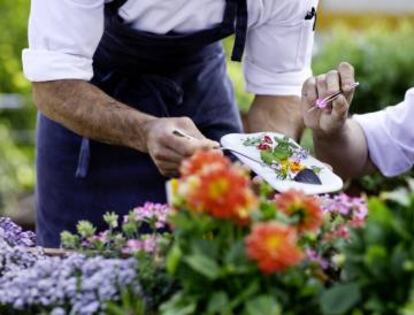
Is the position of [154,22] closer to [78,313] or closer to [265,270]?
[78,313]

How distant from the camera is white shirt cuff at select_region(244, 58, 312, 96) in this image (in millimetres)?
2709

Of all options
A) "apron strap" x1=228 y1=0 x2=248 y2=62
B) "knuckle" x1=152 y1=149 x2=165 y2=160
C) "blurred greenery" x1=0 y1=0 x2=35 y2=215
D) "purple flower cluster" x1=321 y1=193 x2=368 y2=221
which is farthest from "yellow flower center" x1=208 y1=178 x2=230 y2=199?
"blurred greenery" x1=0 y1=0 x2=35 y2=215

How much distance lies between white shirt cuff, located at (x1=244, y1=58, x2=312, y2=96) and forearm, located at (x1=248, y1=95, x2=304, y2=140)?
0.7 inches

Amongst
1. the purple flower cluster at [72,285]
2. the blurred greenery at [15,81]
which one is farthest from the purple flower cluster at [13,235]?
the blurred greenery at [15,81]

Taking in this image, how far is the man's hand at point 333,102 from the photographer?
7.38 feet

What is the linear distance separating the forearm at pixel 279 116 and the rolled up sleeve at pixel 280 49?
0.07ft

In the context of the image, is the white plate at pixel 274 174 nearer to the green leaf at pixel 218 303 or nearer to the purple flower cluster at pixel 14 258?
the purple flower cluster at pixel 14 258

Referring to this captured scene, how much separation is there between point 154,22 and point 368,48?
93.8 inches

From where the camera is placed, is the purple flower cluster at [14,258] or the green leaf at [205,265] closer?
the green leaf at [205,265]

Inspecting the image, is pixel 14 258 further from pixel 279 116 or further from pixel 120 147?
pixel 279 116

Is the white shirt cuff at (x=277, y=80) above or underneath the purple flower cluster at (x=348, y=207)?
underneath

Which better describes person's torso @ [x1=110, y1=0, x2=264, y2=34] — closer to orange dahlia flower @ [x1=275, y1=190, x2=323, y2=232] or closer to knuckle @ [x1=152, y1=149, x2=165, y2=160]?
knuckle @ [x1=152, y1=149, x2=165, y2=160]

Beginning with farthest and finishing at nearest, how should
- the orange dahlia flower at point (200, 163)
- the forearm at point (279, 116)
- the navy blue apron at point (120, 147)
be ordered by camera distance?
the forearm at point (279, 116)
the navy blue apron at point (120, 147)
the orange dahlia flower at point (200, 163)

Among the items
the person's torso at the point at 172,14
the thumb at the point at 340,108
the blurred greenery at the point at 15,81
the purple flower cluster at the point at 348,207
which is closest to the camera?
the purple flower cluster at the point at 348,207
